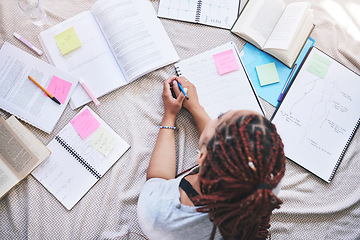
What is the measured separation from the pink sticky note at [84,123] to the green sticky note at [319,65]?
0.83 m

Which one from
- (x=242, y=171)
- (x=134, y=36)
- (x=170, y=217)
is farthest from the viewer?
(x=134, y=36)

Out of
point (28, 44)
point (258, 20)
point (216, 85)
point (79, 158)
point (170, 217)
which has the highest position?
point (258, 20)

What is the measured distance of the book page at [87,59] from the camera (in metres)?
1.00

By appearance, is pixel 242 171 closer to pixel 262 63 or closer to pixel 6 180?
pixel 262 63

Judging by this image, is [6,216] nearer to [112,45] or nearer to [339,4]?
[112,45]

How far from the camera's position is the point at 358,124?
104 centimetres

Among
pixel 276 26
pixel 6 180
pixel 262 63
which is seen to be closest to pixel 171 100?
pixel 262 63

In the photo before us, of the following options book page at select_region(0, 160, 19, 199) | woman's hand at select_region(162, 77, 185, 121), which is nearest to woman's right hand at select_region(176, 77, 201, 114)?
woman's hand at select_region(162, 77, 185, 121)

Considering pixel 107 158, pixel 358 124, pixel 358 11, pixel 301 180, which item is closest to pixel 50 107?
pixel 107 158

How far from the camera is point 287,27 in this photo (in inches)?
40.1

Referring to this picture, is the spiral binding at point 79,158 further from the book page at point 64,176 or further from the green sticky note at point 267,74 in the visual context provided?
the green sticky note at point 267,74

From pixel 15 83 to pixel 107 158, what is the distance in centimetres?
43

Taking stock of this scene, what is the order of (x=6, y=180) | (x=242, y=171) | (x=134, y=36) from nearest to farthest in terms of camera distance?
(x=242, y=171) → (x=6, y=180) → (x=134, y=36)

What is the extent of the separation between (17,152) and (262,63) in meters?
0.94
